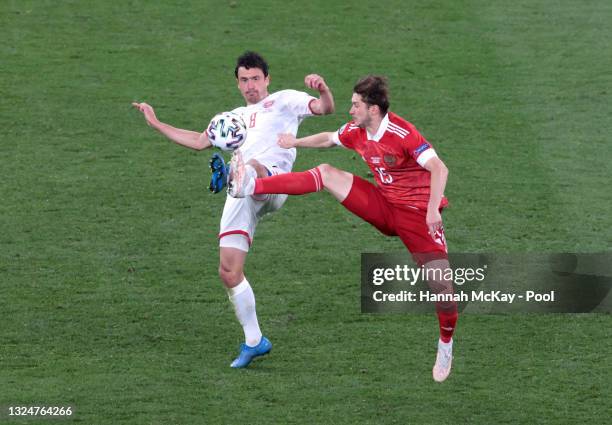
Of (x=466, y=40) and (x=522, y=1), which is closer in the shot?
(x=466, y=40)

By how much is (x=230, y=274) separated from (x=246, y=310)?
0.34 meters

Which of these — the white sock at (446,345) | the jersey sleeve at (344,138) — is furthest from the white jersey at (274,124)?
the white sock at (446,345)

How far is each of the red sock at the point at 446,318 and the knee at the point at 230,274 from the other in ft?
5.62

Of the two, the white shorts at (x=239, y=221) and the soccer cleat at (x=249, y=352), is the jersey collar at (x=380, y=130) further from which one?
the soccer cleat at (x=249, y=352)

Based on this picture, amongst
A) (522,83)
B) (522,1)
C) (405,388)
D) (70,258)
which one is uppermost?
(522,1)

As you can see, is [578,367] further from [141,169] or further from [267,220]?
[141,169]

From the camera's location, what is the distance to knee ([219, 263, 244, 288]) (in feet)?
36.9

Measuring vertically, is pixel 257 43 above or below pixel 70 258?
above

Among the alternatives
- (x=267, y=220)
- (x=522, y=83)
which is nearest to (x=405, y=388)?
(x=267, y=220)

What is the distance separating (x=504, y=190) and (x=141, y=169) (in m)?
4.19

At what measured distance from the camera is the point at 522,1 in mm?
20250

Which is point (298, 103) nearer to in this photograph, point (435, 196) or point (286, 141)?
point (286, 141)

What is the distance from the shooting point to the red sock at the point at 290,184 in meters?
10.4

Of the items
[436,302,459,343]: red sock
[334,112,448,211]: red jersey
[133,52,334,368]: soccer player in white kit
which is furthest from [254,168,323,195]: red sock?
[436,302,459,343]: red sock
